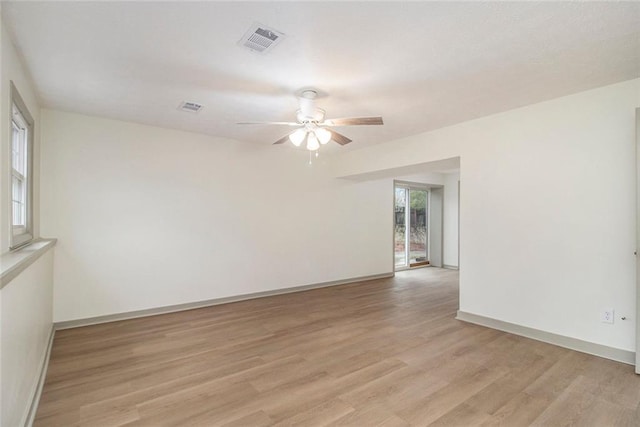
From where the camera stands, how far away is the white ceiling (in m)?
1.89

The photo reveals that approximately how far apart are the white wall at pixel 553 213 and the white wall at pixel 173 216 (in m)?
2.64

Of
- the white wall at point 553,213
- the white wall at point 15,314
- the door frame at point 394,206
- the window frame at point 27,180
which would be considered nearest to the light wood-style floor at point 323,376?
the white wall at point 15,314

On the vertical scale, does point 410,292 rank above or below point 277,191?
below

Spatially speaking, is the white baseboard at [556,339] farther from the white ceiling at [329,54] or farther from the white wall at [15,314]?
the white wall at [15,314]

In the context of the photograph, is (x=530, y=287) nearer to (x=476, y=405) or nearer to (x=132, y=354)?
(x=476, y=405)

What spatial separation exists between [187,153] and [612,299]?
5.14 m

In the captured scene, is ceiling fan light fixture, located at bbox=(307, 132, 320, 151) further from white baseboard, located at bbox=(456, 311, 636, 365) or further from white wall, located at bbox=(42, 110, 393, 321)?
white baseboard, located at bbox=(456, 311, 636, 365)

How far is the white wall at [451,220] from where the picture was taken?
833cm

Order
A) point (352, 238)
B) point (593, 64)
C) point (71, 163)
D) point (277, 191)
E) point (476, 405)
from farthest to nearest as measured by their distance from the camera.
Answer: point (352, 238) → point (277, 191) → point (71, 163) → point (593, 64) → point (476, 405)

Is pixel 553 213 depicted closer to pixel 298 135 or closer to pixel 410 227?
pixel 298 135

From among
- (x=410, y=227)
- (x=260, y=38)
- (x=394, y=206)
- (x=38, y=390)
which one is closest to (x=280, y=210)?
(x=394, y=206)

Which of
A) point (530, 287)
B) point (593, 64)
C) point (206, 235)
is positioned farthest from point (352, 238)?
point (593, 64)

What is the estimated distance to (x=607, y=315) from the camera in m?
2.92

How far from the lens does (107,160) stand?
396 centimetres
